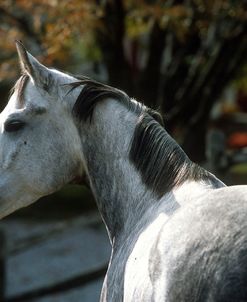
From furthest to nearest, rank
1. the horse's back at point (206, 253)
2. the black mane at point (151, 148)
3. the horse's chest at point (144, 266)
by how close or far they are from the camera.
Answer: the black mane at point (151, 148) → the horse's chest at point (144, 266) → the horse's back at point (206, 253)

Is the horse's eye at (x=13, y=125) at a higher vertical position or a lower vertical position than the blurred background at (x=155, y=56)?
higher

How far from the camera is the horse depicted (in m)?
3.12

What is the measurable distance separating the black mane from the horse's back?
437mm

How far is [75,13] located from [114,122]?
4110 mm

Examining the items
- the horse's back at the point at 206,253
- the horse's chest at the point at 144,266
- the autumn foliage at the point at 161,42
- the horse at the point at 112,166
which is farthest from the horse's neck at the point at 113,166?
the autumn foliage at the point at 161,42

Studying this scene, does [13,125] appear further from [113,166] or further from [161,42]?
[161,42]

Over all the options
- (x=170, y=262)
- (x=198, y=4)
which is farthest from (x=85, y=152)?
(x=198, y=4)

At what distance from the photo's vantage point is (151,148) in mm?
3410

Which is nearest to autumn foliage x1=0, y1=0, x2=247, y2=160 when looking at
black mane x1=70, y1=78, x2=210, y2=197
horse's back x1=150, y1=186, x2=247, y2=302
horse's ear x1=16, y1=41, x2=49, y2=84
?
horse's ear x1=16, y1=41, x2=49, y2=84

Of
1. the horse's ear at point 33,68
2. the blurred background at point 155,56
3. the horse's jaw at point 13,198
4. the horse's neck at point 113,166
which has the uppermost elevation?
the horse's ear at point 33,68

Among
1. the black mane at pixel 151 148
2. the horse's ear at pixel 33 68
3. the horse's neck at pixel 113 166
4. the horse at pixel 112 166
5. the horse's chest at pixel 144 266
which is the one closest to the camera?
the horse's chest at pixel 144 266

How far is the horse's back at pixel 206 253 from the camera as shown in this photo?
8.50ft

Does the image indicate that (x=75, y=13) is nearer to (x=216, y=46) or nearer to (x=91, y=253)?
(x=216, y=46)

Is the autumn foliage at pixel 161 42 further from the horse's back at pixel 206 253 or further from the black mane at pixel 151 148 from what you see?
the horse's back at pixel 206 253
